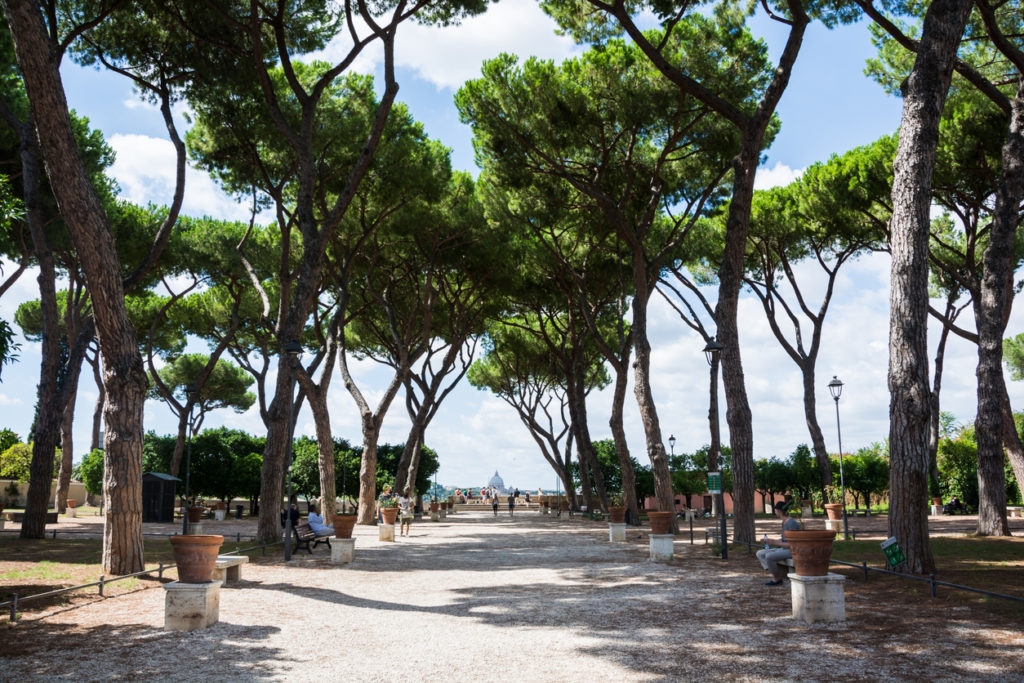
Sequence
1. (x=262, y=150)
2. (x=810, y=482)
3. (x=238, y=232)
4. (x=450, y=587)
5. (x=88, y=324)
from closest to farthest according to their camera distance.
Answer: (x=450, y=587) → (x=88, y=324) → (x=262, y=150) → (x=238, y=232) → (x=810, y=482)

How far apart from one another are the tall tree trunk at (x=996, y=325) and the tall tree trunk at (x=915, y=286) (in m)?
5.14

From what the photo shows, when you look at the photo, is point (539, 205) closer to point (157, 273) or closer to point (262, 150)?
point (262, 150)

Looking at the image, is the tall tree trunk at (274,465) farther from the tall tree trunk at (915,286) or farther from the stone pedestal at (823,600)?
the tall tree trunk at (915,286)

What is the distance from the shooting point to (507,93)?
17.1 meters

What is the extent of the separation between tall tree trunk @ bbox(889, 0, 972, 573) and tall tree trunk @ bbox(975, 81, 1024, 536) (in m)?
5.14

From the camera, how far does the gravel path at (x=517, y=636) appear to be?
510 cm

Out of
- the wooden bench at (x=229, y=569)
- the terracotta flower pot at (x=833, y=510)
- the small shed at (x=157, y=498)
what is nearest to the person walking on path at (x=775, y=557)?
the wooden bench at (x=229, y=569)

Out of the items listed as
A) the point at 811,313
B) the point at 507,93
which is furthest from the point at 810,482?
the point at 507,93

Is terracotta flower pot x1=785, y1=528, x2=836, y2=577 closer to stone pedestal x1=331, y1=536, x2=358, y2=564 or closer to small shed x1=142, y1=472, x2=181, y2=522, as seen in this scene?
stone pedestal x1=331, y1=536, x2=358, y2=564

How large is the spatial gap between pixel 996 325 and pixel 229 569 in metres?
13.2

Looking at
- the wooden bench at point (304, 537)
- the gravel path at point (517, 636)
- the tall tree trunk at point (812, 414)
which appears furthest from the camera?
the tall tree trunk at point (812, 414)

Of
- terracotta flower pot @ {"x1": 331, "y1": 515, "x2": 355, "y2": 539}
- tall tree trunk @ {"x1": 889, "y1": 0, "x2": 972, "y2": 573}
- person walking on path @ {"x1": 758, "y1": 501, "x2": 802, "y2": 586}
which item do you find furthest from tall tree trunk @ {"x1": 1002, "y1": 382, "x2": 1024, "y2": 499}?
terracotta flower pot @ {"x1": 331, "y1": 515, "x2": 355, "y2": 539}

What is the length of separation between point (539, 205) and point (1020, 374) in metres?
30.3

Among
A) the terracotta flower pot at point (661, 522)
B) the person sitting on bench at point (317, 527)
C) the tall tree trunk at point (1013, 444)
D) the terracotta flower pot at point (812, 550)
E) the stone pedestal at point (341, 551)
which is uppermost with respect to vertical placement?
the tall tree trunk at point (1013, 444)
